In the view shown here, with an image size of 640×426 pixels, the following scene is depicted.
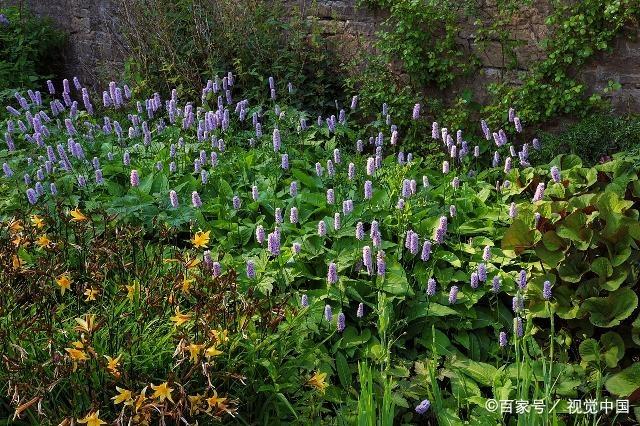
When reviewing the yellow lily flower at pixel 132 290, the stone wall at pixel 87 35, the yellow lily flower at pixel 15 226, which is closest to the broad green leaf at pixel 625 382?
the yellow lily flower at pixel 132 290

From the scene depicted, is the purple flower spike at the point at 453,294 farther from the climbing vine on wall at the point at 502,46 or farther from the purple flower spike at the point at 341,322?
the climbing vine on wall at the point at 502,46

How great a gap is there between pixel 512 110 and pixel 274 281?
8.44ft

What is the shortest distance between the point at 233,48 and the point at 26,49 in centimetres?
268

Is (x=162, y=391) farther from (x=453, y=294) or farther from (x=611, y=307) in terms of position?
(x=611, y=307)

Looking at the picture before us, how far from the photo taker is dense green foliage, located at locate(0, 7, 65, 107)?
24.6 feet

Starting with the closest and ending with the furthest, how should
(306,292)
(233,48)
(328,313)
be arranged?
(328,313)
(306,292)
(233,48)

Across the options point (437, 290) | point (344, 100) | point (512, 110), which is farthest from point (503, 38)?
point (437, 290)

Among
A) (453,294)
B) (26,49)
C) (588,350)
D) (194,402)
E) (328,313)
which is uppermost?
(26,49)

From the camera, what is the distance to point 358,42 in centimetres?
622

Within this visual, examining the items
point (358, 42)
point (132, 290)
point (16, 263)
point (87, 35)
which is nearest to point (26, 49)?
point (87, 35)

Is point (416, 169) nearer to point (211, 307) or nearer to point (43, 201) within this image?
point (43, 201)

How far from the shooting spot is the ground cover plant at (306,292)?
2.35 m

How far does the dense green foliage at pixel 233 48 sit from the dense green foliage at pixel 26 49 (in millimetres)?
1454

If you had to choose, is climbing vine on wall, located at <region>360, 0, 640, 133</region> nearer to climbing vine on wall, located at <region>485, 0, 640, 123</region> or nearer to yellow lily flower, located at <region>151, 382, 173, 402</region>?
climbing vine on wall, located at <region>485, 0, 640, 123</region>
